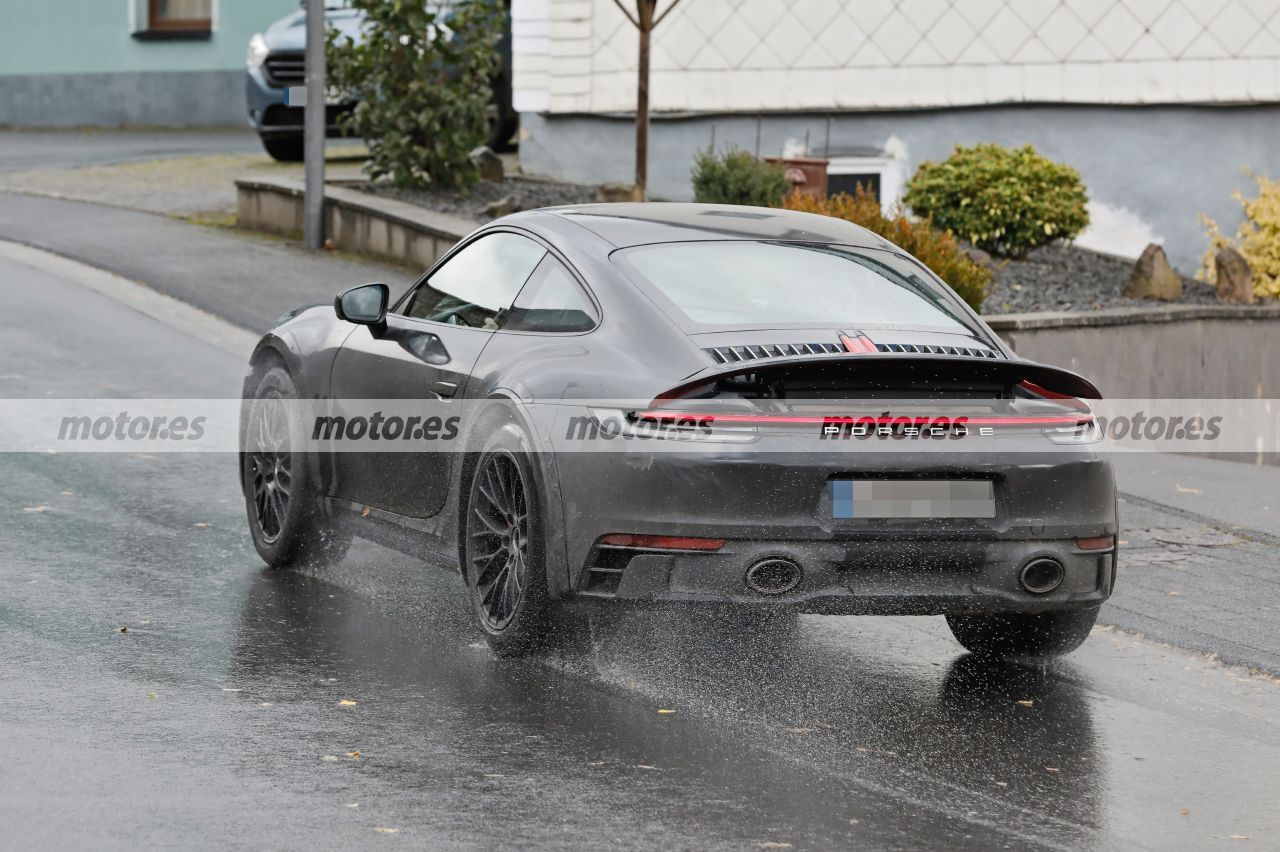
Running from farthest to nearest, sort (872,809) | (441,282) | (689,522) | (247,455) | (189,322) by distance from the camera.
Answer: (189,322)
(247,455)
(441,282)
(689,522)
(872,809)

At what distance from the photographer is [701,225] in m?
7.14

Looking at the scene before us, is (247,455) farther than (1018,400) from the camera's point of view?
Yes

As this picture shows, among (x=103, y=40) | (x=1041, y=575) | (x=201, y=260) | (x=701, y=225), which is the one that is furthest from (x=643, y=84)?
(x=103, y=40)

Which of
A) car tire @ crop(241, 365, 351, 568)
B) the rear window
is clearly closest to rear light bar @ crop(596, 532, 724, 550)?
the rear window

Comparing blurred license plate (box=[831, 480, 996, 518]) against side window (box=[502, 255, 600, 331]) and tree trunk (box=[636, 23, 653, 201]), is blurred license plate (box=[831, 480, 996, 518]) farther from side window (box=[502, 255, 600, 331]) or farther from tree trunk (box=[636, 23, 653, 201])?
tree trunk (box=[636, 23, 653, 201])

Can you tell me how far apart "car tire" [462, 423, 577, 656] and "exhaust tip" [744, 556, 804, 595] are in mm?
686

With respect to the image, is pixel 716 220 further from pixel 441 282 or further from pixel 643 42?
pixel 643 42

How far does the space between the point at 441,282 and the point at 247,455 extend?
1.35 meters

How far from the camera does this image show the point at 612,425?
6066 mm

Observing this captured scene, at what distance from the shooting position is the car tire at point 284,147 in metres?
24.4

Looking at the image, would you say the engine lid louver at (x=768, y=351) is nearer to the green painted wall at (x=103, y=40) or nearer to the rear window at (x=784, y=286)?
the rear window at (x=784, y=286)

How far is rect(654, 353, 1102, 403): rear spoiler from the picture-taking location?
5926 mm

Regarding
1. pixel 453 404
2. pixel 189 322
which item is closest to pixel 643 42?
pixel 189 322

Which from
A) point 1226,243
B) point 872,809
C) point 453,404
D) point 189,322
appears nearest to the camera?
point 872,809
